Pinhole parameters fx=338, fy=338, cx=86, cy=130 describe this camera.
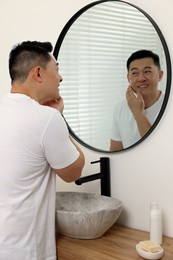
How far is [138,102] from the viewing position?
1659mm

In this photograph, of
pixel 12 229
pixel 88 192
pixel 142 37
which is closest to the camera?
pixel 12 229

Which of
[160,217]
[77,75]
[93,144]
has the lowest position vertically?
[160,217]

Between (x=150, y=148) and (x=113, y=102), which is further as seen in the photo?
(x=113, y=102)

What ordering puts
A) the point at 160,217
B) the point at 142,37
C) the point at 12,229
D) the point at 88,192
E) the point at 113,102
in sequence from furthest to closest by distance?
the point at 88,192
the point at 113,102
the point at 142,37
the point at 160,217
the point at 12,229

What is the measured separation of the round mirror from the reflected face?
0.10 feet

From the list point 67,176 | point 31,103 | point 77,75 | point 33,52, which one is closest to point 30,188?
point 67,176

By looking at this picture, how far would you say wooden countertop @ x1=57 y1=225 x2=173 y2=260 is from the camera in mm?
1404

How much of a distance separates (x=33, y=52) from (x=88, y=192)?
0.87m

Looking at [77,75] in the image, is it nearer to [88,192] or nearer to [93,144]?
[93,144]

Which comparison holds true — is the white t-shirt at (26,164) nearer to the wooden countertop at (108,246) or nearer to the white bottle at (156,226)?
the wooden countertop at (108,246)

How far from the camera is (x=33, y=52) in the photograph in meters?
1.46

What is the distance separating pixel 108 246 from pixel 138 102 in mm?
690

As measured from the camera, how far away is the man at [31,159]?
133 cm

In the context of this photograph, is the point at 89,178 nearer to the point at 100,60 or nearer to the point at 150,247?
the point at 150,247
